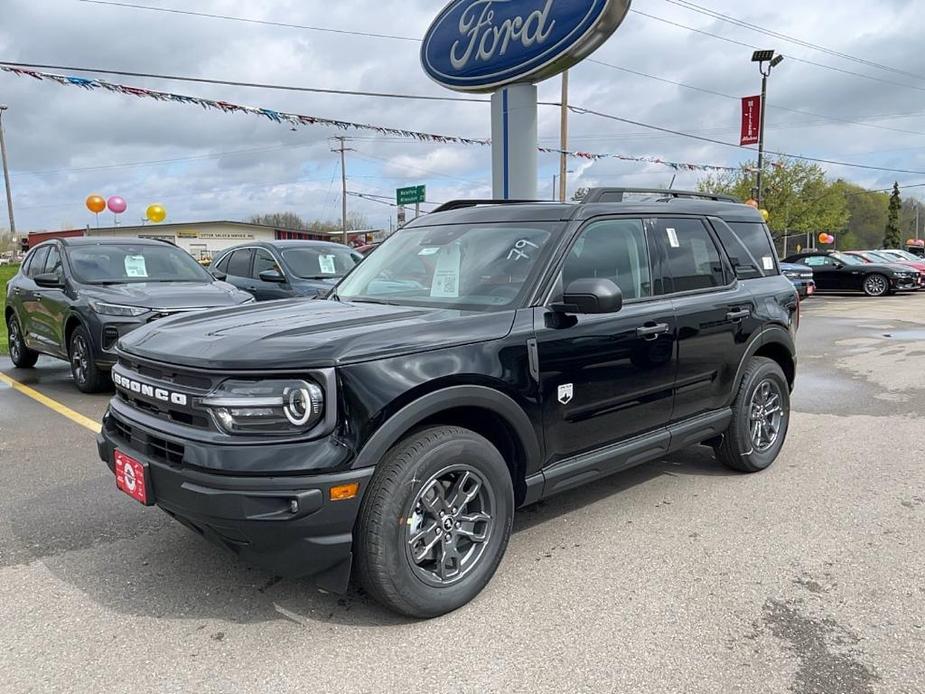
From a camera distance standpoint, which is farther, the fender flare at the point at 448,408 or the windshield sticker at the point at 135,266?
the windshield sticker at the point at 135,266

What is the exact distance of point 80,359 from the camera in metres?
7.61

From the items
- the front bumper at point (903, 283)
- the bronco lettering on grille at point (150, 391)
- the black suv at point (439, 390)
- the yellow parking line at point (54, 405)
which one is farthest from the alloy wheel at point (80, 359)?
the front bumper at point (903, 283)

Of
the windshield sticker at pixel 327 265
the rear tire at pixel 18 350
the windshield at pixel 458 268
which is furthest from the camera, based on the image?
the windshield sticker at pixel 327 265

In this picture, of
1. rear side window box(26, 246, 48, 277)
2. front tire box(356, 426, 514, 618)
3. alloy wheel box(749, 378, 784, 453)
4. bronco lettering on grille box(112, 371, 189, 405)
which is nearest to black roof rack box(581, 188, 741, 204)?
alloy wheel box(749, 378, 784, 453)

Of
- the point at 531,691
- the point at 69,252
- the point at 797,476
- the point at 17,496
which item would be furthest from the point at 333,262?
the point at 531,691

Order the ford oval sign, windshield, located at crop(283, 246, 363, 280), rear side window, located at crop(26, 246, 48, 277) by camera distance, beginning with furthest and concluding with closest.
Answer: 1. windshield, located at crop(283, 246, 363, 280)
2. the ford oval sign
3. rear side window, located at crop(26, 246, 48, 277)

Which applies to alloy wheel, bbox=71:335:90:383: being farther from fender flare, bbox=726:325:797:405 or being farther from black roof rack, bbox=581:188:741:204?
fender flare, bbox=726:325:797:405

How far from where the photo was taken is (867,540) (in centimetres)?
383

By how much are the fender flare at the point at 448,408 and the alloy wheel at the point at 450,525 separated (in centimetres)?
27

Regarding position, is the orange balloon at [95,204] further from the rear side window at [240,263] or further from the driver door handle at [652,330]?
the driver door handle at [652,330]

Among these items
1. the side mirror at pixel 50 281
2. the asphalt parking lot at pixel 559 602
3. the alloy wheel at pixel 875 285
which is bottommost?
the alloy wheel at pixel 875 285

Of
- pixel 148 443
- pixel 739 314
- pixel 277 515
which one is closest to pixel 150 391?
pixel 148 443

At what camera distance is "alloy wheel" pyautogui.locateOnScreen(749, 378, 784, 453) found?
16.0 feet

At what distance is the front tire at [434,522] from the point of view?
281cm
